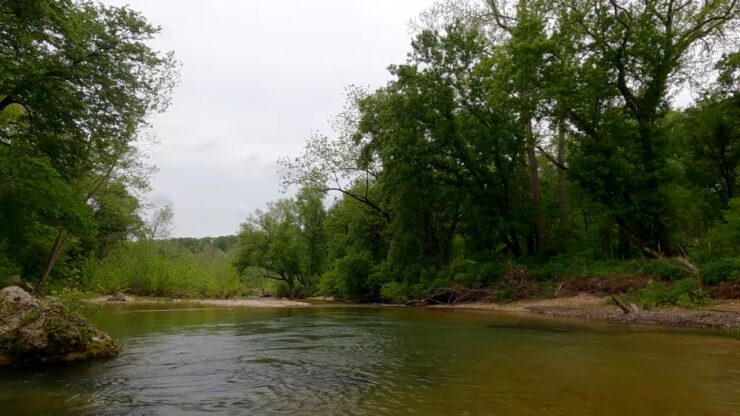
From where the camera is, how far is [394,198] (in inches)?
1428

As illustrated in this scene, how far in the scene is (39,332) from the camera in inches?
399

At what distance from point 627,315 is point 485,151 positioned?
17279 millimetres

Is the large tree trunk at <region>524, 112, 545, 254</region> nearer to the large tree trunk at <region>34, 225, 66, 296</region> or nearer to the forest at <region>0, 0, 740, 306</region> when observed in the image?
the forest at <region>0, 0, 740, 306</region>

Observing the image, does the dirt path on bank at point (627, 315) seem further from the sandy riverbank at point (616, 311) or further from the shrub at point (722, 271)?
the shrub at point (722, 271)

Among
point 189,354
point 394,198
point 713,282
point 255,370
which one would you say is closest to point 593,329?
point 713,282

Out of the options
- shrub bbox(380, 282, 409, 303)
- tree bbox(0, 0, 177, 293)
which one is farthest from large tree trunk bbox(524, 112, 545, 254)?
tree bbox(0, 0, 177, 293)

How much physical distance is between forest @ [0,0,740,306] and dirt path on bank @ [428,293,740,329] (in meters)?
1.38

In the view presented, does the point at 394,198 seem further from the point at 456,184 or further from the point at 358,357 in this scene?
the point at 358,357

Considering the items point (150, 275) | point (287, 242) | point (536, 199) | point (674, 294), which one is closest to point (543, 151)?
point (536, 199)

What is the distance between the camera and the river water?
6637mm

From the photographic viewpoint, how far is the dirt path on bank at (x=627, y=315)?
1551 centimetres

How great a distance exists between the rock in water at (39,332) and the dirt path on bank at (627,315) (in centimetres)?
1713

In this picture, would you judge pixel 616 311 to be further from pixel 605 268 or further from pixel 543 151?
pixel 543 151

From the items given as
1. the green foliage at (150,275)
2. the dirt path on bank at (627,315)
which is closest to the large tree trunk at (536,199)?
the dirt path on bank at (627,315)
